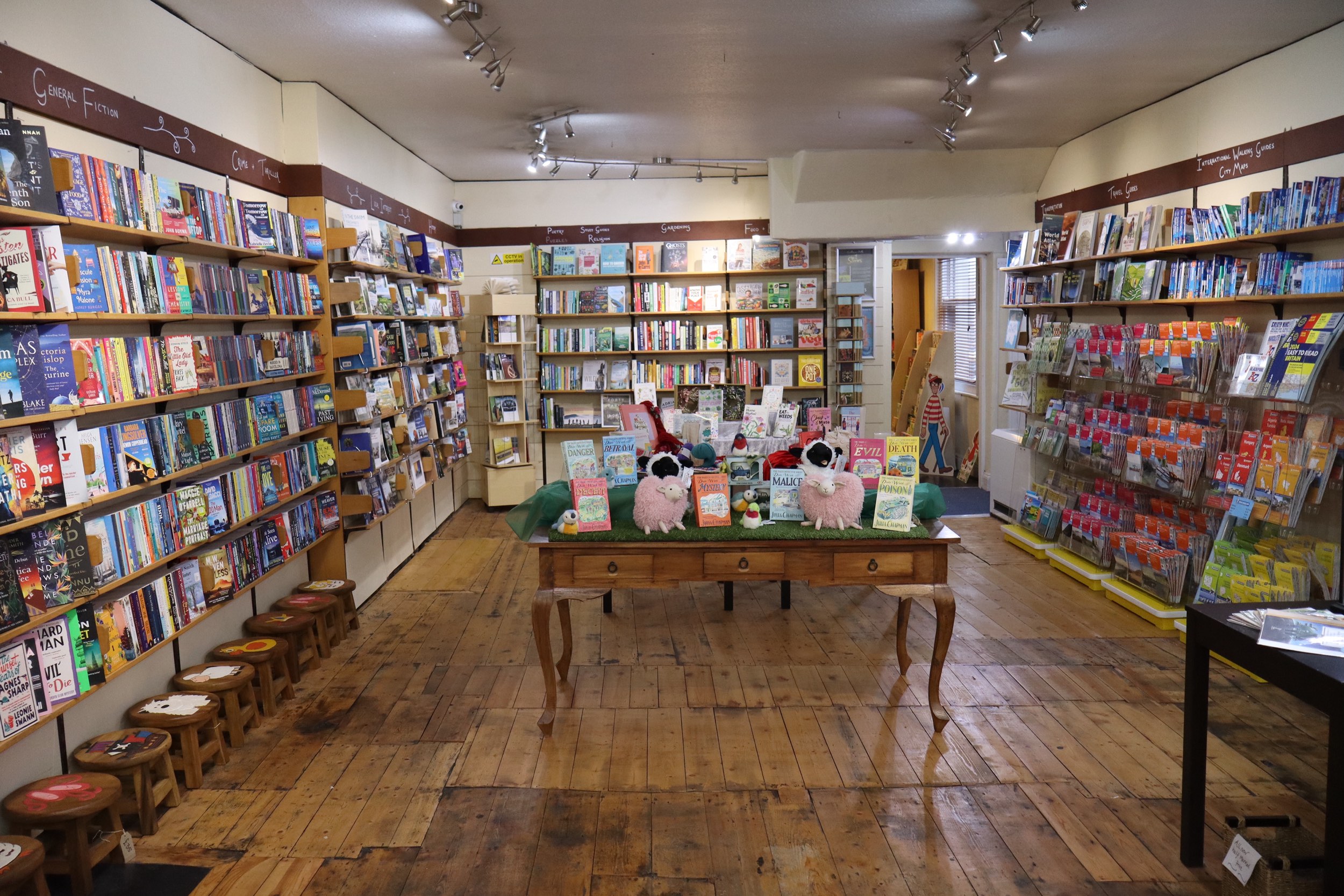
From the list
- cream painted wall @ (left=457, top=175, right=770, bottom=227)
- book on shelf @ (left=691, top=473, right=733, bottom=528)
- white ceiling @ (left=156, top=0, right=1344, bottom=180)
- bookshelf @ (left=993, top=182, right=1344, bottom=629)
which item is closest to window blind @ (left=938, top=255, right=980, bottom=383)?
cream painted wall @ (left=457, top=175, right=770, bottom=227)

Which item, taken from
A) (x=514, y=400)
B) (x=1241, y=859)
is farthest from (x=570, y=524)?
(x=514, y=400)

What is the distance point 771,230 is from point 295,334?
15.8ft

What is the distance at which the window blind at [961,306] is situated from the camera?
1042cm

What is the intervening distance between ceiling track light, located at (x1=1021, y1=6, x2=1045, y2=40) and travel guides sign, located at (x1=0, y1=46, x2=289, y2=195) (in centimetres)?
377

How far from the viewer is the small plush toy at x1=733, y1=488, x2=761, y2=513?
3986 mm

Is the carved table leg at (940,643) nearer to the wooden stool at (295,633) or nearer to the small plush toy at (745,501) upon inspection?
the small plush toy at (745,501)

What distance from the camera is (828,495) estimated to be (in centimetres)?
387

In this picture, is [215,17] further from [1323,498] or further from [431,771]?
[1323,498]

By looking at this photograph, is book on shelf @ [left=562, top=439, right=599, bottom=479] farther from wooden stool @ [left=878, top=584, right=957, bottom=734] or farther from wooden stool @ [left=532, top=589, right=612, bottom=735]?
wooden stool @ [left=878, top=584, right=957, bottom=734]

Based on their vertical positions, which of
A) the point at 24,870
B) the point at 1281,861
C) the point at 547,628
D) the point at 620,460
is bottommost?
the point at 1281,861

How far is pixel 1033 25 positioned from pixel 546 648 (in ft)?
11.3

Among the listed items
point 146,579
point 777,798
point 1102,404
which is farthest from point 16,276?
point 1102,404

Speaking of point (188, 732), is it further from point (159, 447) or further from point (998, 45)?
point (998, 45)

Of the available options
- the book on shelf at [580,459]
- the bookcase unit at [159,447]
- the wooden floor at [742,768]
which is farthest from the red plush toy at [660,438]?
the bookcase unit at [159,447]
